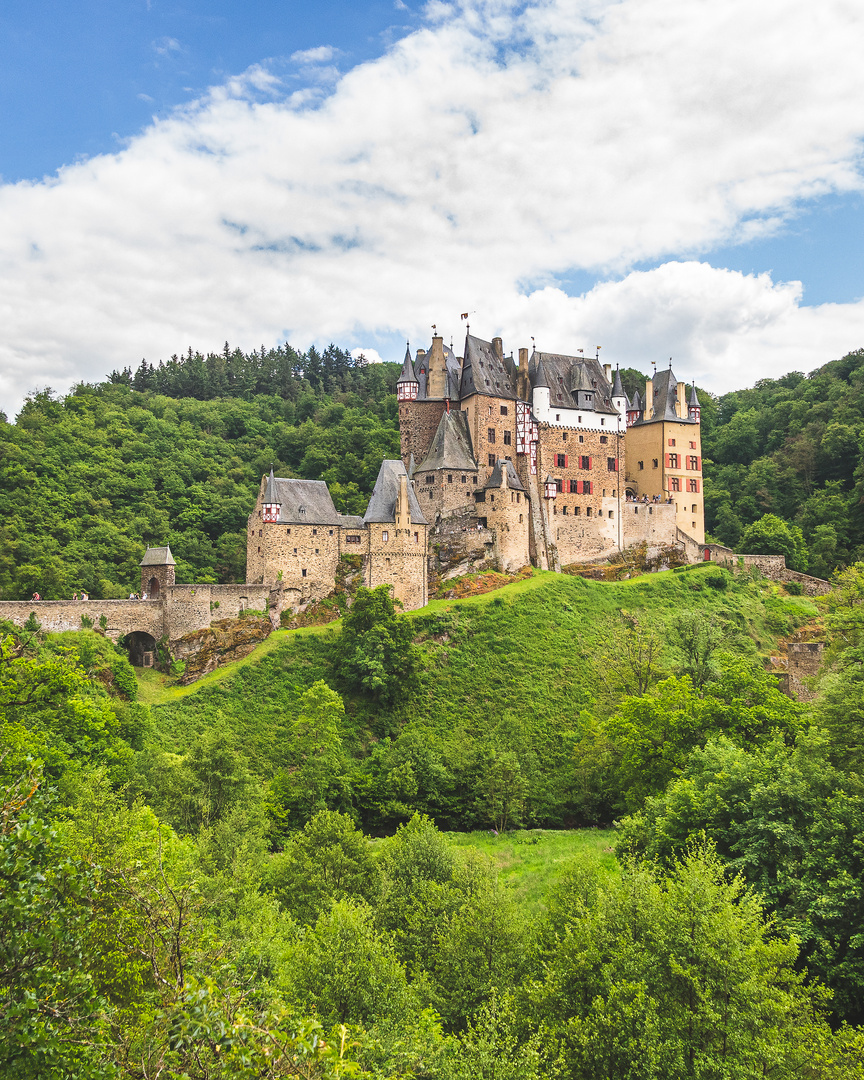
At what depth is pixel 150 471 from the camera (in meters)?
73.8

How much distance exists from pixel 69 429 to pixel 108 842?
192ft

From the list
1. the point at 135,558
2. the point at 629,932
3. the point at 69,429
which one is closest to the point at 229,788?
the point at 629,932

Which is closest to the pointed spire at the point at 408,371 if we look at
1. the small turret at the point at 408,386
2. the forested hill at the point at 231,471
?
the small turret at the point at 408,386

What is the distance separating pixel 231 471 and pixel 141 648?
31272 millimetres

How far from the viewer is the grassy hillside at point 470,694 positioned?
4231 cm

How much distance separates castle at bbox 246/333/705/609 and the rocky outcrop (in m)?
2.83

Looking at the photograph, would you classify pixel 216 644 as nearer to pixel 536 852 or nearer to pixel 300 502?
pixel 300 502

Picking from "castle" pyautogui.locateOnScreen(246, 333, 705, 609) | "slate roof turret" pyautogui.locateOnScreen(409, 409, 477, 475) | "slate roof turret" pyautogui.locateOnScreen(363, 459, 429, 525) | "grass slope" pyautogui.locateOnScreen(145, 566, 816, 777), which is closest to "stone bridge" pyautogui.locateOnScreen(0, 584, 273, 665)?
"castle" pyautogui.locateOnScreen(246, 333, 705, 609)

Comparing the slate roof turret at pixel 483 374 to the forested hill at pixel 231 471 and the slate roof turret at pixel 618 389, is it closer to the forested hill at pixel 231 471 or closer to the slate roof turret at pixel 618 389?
the slate roof turret at pixel 618 389

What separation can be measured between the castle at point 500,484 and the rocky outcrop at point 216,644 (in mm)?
2832

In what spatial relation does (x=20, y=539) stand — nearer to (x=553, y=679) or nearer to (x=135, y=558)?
(x=135, y=558)

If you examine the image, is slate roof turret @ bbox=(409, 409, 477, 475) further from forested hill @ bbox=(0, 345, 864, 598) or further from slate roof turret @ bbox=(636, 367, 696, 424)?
slate roof turret @ bbox=(636, 367, 696, 424)

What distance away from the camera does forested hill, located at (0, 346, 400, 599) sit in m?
61.5

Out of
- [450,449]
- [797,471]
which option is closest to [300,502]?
[450,449]
